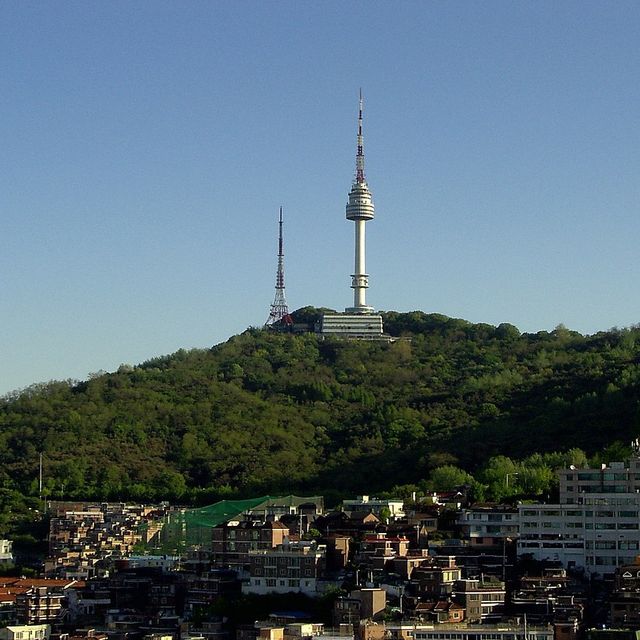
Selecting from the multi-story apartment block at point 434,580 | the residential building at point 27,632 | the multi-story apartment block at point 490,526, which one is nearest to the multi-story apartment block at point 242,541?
the multi-story apartment block at point 490,526

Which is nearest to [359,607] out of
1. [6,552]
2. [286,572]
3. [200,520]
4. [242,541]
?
[286,572]

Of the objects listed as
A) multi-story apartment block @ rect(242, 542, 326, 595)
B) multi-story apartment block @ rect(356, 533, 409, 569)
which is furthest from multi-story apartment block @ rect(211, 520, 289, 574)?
multi-story apartment block @ rect(356, 533, 409, 569)

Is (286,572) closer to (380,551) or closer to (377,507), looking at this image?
(380,551)

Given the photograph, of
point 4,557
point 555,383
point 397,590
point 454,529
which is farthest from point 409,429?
point 397,590

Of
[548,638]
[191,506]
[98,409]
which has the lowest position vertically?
[548,638]

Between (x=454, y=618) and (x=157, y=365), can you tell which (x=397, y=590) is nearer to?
(x=454, y=618)

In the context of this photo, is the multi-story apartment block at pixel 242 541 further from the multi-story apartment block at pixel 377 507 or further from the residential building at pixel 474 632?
the residential building at pixel 474 632

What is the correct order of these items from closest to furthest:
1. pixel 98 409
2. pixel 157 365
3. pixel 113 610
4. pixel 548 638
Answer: pixel 548 638
pixel 113 610
pixel 98 409
pixel 157 365
